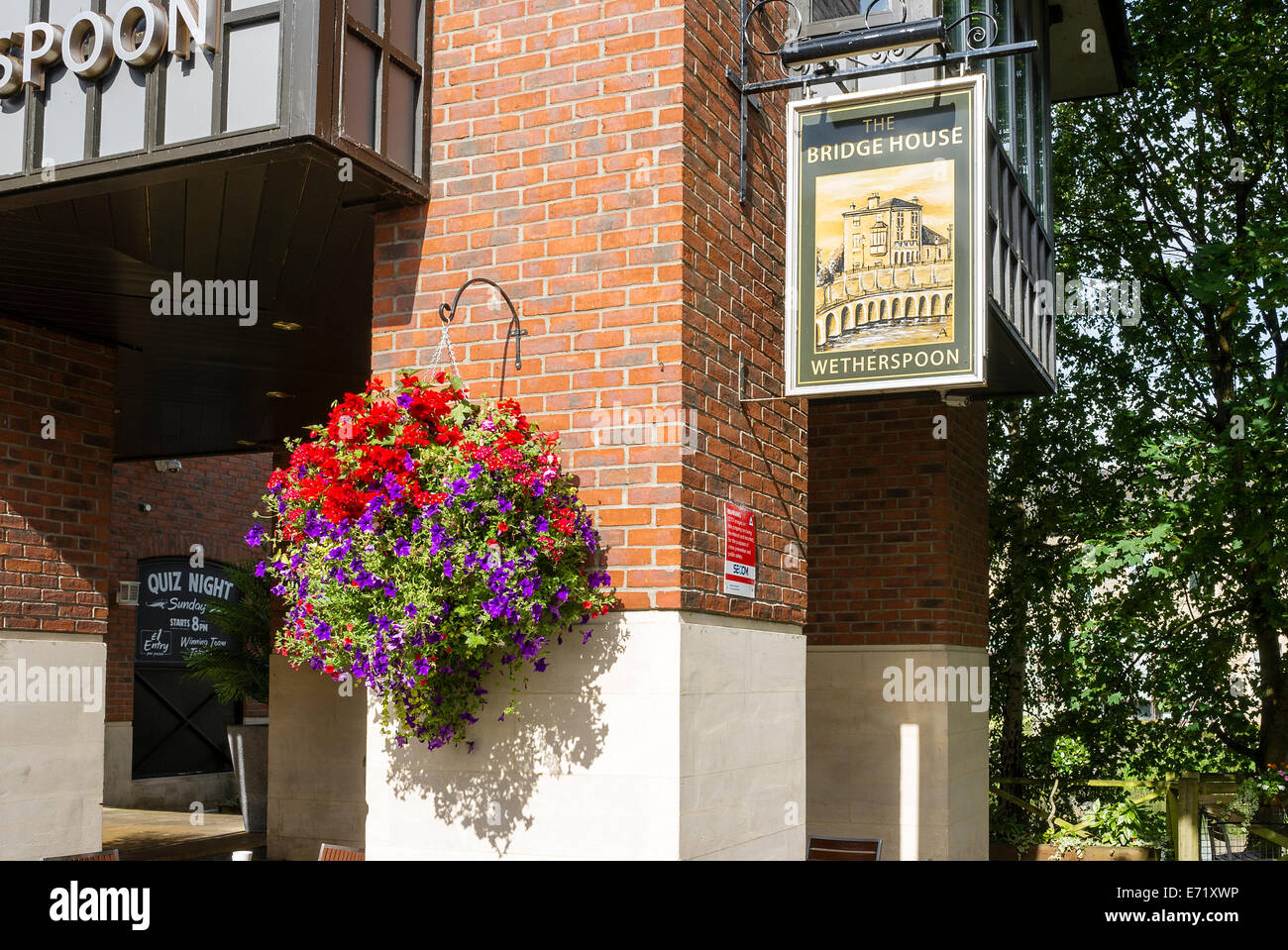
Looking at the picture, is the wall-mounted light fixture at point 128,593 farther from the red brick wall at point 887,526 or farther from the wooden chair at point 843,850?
the wooden chair at point 843,850

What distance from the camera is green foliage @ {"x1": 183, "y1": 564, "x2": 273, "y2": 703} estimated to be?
13.7 meters

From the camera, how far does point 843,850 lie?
845 centimetres

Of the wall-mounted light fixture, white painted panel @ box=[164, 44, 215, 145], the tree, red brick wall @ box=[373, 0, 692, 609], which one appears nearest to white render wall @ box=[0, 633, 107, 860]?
red brick wall @ box=[373, 0, 692, 609]

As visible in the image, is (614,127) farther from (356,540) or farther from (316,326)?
(316,326)

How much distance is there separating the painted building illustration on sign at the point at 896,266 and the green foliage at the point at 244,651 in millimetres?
9161

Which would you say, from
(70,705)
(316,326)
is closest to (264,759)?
(70,705)

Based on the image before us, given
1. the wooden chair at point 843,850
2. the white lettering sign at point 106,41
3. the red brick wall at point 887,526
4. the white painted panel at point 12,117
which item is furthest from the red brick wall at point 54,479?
the red brick wall at point 887,526

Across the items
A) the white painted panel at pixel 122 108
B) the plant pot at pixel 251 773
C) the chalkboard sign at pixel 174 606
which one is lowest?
the plant pot at pixel 251 773

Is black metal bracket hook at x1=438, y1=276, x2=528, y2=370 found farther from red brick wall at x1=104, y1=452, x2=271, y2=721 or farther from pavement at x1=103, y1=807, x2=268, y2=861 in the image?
red brick wall at x1=104, y1=452, x2=271, y2=721

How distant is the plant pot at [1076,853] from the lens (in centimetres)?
1217

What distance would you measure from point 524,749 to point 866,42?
12.1ft

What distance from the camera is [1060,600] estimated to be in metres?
15.8

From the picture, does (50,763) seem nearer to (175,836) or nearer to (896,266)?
(175,836)

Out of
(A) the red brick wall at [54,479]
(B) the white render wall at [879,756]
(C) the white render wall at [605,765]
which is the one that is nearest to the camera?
(C) the white render wall at [605,765]
